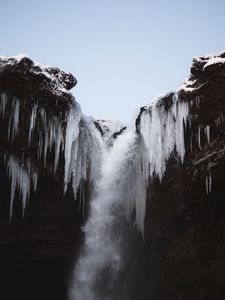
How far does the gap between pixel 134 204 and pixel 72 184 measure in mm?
2422

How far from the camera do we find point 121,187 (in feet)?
41.7

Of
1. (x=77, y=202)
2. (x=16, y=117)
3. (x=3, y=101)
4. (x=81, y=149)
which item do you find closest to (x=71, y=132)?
(x=81, y=149)

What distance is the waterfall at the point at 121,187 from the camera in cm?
1020

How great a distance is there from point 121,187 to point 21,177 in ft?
11.4

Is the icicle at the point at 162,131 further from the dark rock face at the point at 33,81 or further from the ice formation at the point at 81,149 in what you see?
the dark rock face at the point at 33,81

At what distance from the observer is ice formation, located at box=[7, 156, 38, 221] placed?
1071 centimetres

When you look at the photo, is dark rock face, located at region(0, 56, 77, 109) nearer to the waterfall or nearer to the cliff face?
the cliff face

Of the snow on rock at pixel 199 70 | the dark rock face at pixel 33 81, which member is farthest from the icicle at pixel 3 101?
the snow on rock at pixel 199 70

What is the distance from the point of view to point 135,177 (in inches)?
472

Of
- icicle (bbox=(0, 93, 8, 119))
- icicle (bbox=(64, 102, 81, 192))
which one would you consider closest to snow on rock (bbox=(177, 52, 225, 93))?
icicle (bbox=(64, 102, 81, 192))

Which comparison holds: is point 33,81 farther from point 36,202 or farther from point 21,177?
point 36,202

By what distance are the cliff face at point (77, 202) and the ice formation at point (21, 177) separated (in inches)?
1.2

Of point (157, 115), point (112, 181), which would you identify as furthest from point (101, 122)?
point (157, 115)

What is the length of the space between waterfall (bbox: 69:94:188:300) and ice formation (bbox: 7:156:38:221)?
2293 mm
